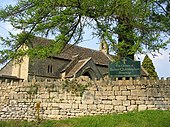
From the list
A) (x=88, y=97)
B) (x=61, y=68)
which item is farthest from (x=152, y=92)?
(x=61, y=68)

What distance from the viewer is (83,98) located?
12.1m

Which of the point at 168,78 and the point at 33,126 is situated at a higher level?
the point at 168,78

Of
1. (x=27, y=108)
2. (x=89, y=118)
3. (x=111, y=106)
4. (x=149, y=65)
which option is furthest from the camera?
(x=149, y=65)

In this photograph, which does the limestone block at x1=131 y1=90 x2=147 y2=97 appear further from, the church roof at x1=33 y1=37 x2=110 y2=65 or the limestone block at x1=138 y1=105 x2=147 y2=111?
the church roof at x1=33 y1=37 x2=110 y2=65

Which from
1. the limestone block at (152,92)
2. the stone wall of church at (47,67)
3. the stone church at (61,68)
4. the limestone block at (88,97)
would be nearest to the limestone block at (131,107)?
the limestone block at (152,92)

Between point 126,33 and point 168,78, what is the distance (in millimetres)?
2694

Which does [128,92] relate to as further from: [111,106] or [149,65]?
[149,65]

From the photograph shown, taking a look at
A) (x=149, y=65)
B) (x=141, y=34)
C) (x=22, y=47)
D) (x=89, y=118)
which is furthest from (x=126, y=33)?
(x=149, y=65)

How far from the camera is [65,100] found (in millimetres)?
12273

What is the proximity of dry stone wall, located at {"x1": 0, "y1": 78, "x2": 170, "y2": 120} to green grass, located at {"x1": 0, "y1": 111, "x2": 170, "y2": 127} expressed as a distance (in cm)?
65

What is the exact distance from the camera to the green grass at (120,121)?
9777 millimetres

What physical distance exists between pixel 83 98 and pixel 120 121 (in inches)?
96.9

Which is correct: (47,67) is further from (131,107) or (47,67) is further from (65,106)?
(131,107)

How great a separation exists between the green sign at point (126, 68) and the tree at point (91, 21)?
116 cm
